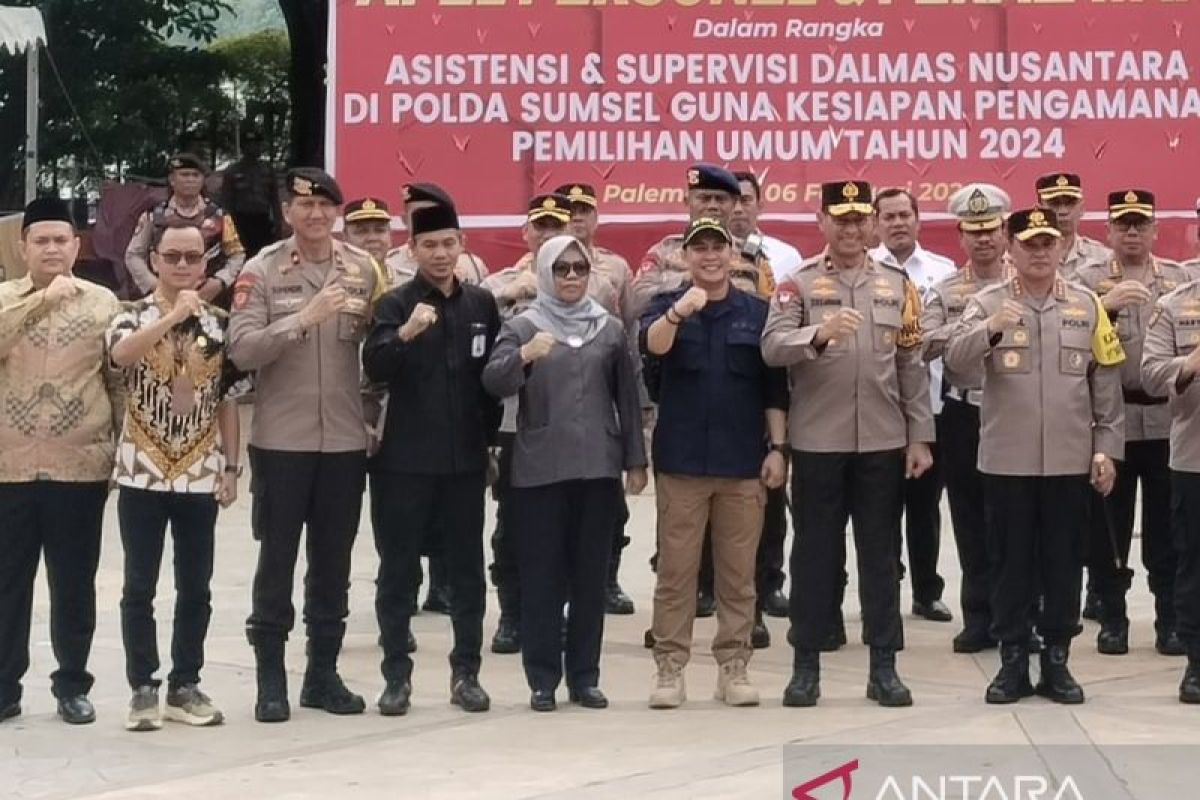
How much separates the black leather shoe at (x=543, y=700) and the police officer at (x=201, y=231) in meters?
5.50

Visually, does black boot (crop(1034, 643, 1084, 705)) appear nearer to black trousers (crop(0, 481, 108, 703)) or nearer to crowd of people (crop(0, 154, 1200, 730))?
crowd of people (crop(0, 154, 1200, 730))

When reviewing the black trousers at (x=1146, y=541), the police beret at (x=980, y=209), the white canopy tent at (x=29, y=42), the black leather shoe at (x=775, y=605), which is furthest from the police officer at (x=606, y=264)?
the white canopy tent at (x=29, y=42)

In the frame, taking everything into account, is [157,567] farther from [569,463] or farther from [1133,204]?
[1133,204]

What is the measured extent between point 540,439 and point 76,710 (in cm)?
200

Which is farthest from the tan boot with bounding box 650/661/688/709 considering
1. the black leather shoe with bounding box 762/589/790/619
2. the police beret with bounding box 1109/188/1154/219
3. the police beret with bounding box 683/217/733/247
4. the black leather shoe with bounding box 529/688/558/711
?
the police beret with bounding box 1109/188/1154/219

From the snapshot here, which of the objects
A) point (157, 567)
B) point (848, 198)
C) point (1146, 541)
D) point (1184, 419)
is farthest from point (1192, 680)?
point (157, 567)

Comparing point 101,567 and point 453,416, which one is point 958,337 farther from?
point 101,567

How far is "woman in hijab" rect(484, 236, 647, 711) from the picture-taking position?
27.9ft

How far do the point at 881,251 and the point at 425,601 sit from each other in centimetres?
276

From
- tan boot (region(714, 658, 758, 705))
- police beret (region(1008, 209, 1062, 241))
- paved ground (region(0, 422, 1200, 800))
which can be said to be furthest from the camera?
tan boot (region(714, 658, 758, 705))

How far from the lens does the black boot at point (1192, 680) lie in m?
8.52

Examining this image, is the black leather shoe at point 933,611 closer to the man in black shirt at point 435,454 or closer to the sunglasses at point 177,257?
the man in black shirt at point 435,454

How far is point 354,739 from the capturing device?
8.02 metres

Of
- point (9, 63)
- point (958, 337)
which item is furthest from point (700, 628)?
point (9, 63)
